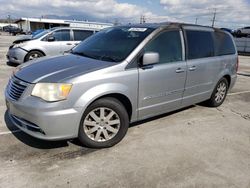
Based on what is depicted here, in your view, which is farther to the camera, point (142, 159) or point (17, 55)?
point (17, 55)

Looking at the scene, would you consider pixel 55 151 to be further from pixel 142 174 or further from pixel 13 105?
pixel 142 174

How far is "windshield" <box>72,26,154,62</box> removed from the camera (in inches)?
155

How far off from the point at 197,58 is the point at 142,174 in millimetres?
2671

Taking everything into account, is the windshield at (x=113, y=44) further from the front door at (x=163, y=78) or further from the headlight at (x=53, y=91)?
the headlight at (x=53, y=91)

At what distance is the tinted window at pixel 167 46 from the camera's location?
13.6 ft

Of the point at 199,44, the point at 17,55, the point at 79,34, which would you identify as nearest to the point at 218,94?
the point at 199,44

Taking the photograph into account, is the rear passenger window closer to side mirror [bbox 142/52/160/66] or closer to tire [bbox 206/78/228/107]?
tire [bbox 206/78/228/107]

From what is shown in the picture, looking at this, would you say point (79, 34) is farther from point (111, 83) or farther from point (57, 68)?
point (111, 83)

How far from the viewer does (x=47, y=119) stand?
A: 10.4 ft

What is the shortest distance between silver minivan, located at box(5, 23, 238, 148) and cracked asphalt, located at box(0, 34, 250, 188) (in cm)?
30

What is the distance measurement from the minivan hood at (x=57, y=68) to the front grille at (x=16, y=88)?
2.5 inches

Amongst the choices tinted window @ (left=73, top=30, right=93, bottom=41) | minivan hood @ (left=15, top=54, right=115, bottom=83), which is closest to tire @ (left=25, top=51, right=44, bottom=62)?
tinted window @ (left=73, top=30, right=93, bottom=41)

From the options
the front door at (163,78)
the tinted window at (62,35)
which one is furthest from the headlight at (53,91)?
the tinted window at (62,35)

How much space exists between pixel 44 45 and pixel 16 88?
717 cm
